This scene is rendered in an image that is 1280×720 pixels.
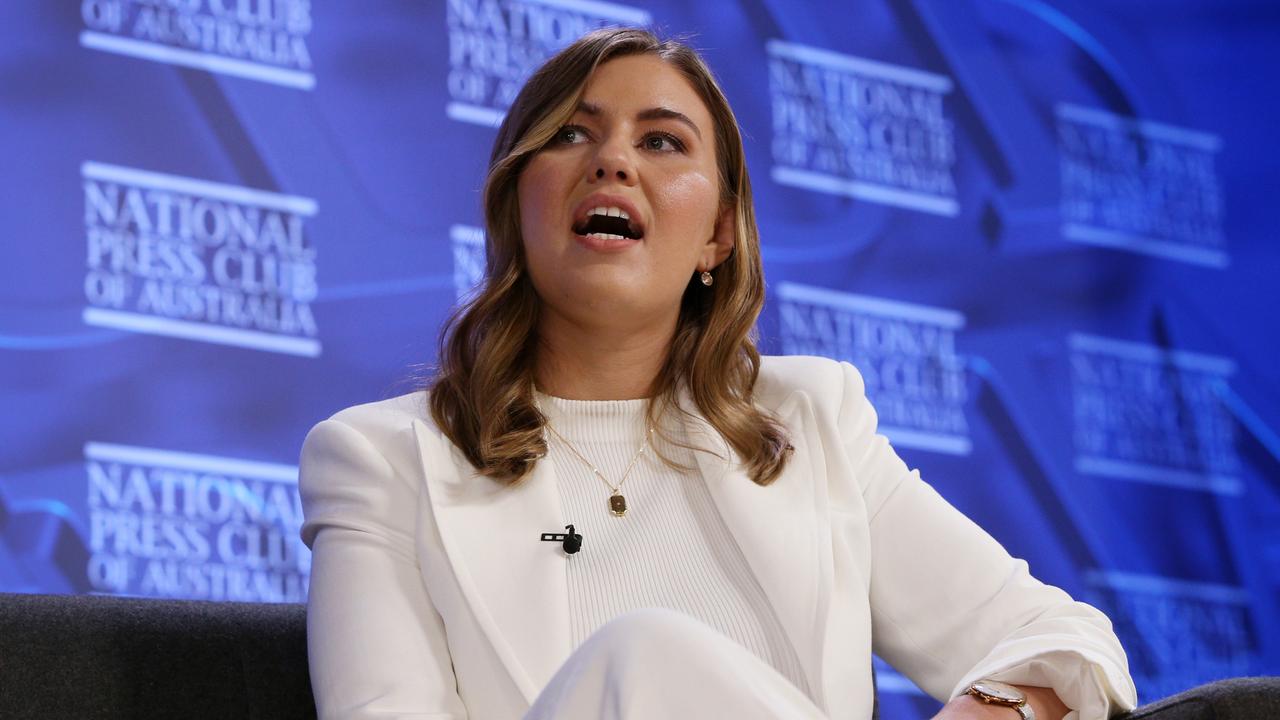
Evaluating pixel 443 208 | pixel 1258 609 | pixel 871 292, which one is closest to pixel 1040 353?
pixel 871 292

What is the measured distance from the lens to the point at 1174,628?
3945mm

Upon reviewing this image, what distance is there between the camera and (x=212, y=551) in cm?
277

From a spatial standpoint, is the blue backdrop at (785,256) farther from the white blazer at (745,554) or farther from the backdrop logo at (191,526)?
the white blazer at (745,554)

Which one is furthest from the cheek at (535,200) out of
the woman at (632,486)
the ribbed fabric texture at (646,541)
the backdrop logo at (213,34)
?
the backdrop logo at (213,34)

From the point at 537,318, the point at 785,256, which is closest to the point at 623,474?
the point at 537,318

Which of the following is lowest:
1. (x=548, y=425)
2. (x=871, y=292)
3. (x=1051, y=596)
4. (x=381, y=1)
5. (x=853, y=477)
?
(x=1051, y=596)

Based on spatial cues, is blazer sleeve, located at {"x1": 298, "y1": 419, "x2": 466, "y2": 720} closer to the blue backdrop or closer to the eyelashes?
the eyelashes

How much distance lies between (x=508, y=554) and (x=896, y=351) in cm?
217

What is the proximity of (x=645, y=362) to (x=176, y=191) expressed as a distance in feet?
4.27

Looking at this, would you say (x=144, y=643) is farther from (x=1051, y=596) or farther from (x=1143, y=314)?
(x=1143, y=314)

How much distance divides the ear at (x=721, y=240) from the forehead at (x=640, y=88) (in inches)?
5.4

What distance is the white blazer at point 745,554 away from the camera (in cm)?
157

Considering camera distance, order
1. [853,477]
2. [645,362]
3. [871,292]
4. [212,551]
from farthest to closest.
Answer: [871,292]
[212,551]
[645,362]
[853,477]

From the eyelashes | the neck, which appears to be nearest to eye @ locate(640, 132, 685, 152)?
the eyelashes
